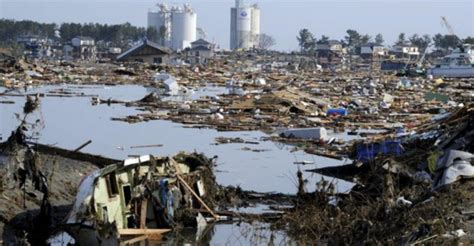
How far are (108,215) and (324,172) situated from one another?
833cm

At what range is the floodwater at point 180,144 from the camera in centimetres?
1792

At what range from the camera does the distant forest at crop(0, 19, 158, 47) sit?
4651 inches

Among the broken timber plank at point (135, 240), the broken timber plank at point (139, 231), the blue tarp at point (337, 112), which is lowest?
the blue tarp at point (337, 112)

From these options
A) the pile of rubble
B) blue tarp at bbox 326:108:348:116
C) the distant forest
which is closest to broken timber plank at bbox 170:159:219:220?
the pile of rubble

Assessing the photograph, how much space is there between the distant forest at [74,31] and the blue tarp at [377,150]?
103 meters

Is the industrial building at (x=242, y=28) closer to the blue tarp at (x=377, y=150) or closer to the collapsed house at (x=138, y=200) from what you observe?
the blue tarp at (x=377, y=150)

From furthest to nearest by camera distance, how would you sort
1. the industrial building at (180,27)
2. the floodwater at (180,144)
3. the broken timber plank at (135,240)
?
the industrial building at (180,27) → the floodwater at (180,144) → the broken timber plank at (135,240)

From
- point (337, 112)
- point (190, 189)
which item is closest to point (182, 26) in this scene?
point (337, 112)

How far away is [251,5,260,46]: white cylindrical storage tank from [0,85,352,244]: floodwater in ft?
450

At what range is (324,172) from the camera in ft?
63.1

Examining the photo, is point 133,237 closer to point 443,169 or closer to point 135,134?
point 443,169

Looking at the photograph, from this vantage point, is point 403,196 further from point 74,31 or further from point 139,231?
point 74,31

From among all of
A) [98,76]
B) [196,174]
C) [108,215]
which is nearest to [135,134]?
[196,174]

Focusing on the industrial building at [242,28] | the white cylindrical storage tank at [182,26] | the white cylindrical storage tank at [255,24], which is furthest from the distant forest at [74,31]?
the white cylindrical storage tank at [255,24]
